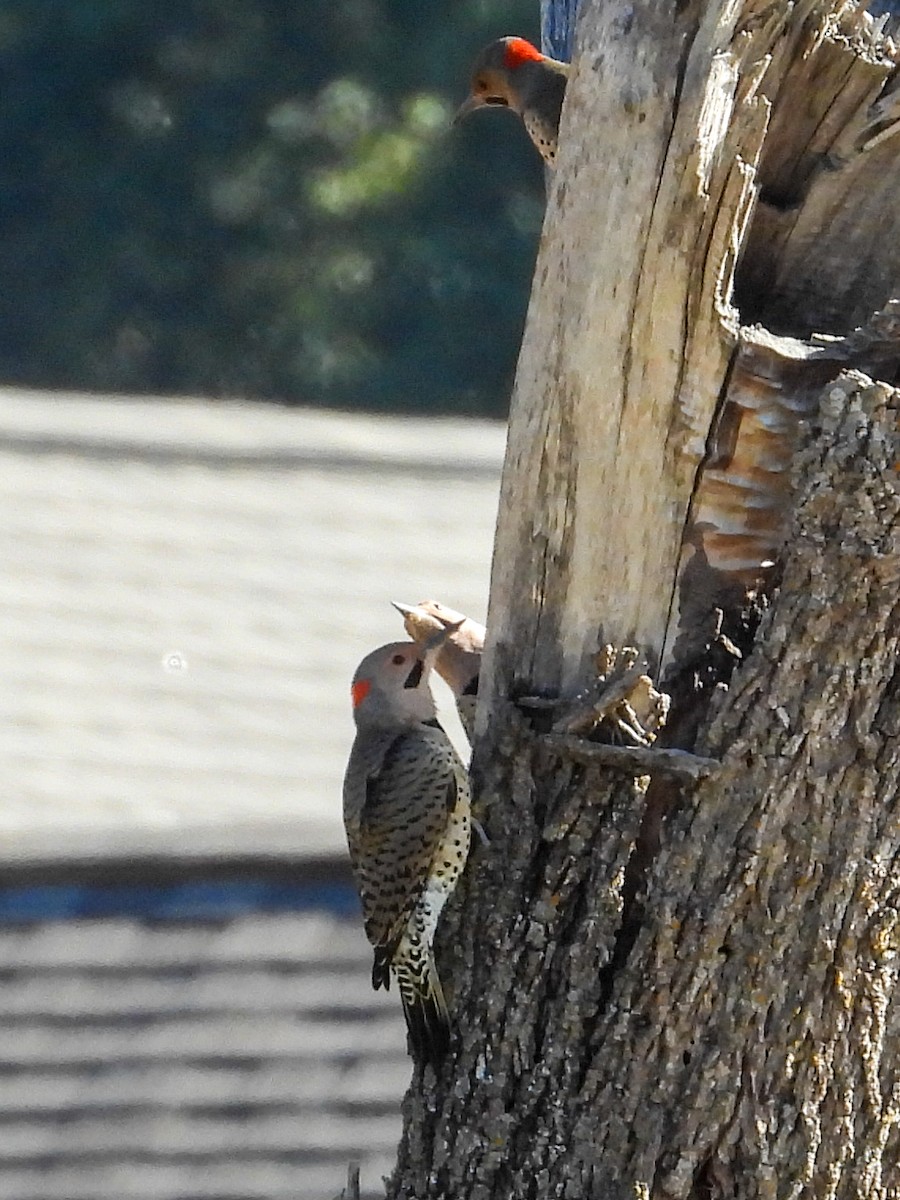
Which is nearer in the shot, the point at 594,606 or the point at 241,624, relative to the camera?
the point at 594,606

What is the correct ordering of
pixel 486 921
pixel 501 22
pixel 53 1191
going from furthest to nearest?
pixel 501 22, pixel 53 1191, pixel 486 921

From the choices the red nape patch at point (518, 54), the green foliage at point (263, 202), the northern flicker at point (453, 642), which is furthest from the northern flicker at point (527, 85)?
the green foliage at point (263, 202)

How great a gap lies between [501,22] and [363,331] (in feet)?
8.00

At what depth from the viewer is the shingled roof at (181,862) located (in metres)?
4.88

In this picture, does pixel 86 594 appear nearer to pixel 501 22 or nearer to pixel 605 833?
pixel 605 833

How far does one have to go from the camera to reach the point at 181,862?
4844mm

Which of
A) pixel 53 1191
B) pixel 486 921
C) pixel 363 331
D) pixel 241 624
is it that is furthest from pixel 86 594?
pixel 363 331

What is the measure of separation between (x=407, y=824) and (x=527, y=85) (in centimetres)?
252

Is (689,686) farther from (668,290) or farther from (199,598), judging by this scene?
(199,598)

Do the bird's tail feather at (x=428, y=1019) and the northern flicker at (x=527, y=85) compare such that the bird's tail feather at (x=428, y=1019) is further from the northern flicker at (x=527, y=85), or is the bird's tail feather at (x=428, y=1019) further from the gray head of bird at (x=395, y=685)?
the northern flicker at (x=527, y=85)

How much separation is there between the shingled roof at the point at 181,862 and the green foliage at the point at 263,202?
843cm

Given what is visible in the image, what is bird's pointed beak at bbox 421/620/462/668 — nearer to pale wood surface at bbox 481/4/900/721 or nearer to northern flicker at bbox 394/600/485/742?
northern flicker at bbox 394/600/485/742

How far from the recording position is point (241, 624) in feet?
18.9

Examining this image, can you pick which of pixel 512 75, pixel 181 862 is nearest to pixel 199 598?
pixel 181 862
